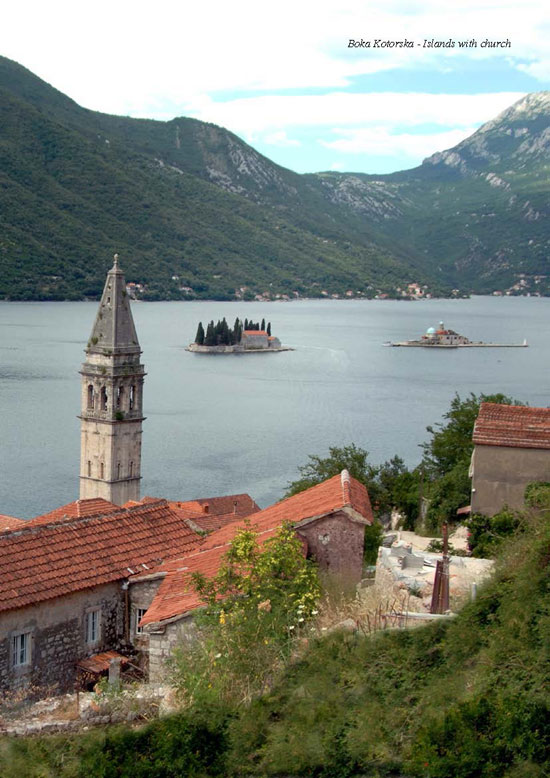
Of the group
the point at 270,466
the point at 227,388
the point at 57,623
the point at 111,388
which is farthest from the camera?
the point at 227,388

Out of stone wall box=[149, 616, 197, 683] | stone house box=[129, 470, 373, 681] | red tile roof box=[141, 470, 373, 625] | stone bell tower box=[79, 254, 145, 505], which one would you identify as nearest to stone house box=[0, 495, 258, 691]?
stone house box=[129, 470, 373, 681]

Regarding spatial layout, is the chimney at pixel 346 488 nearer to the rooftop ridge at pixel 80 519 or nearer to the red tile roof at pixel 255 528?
the red tile roof at pixel 255 528

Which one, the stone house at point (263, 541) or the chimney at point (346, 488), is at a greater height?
the chimney at point (346, 488)

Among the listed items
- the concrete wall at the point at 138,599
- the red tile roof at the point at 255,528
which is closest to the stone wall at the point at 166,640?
the red tile roof at the point at 255,528

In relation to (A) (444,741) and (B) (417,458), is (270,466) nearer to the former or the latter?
(B) (417,458)

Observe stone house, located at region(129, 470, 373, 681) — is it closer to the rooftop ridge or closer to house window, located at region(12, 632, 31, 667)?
the rooftop ridge

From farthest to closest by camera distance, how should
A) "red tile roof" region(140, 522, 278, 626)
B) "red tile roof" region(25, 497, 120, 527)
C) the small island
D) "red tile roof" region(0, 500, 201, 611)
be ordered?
1. the small island
2. "red tile roof" region(25, 497, 120, 527)
3. "red tile roof" region(0, 500, 201, 611)
4. "red tile roof" region(140, 522, 278, 626)

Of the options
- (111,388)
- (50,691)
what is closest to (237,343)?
(111,388)

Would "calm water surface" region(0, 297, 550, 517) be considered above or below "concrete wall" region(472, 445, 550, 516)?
below
